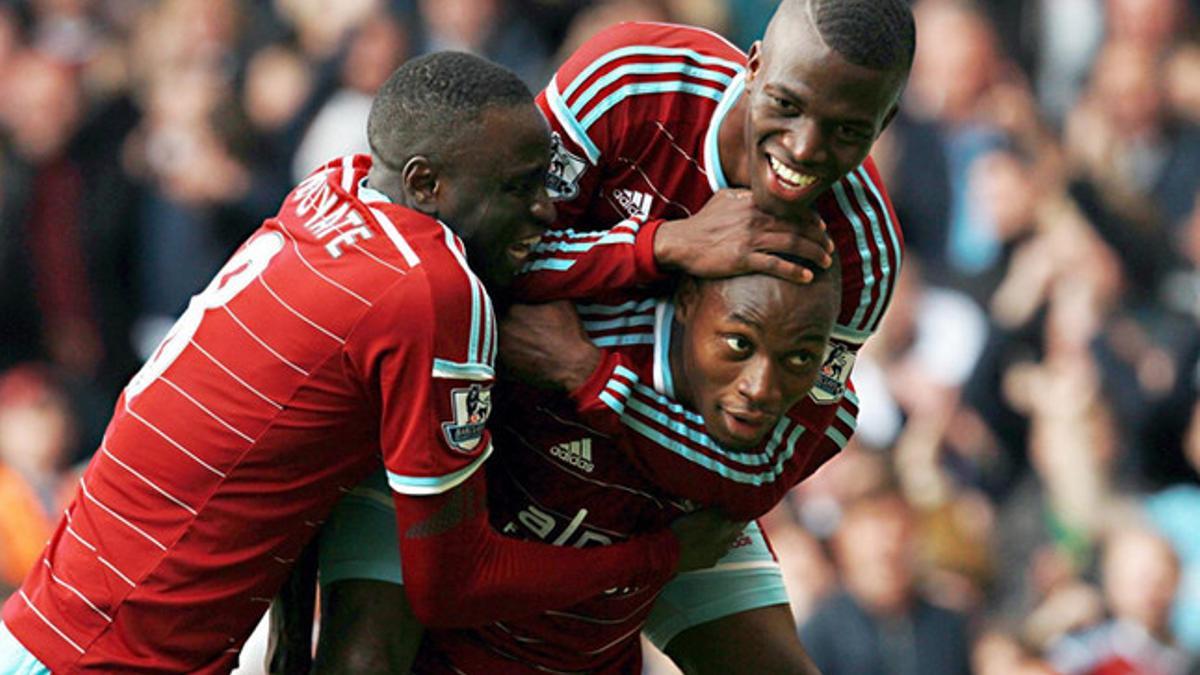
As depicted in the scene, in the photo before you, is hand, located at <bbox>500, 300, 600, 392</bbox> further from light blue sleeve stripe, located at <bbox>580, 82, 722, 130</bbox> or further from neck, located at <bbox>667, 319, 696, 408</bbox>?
light blue sleeve stripe, located at <bbox>580, 82, 722, 130</bbox>

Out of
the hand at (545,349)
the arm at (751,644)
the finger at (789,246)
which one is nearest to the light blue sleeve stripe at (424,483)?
the hand at (545,349)

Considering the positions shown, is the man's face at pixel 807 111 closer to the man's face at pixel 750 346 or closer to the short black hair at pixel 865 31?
the short black hair at pixel 865 31

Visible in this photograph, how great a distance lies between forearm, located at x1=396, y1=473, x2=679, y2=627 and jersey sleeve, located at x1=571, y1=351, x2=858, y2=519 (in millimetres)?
190

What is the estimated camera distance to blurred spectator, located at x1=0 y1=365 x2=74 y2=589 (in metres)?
7.21

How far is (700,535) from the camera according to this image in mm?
3881

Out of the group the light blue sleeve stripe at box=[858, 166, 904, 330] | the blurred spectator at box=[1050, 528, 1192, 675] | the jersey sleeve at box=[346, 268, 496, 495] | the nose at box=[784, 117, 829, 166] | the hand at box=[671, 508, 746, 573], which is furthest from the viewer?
the blurred spectator at box=[1050, 528, 1192, 675]

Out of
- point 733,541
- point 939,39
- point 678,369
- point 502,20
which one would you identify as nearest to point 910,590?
point 939,39

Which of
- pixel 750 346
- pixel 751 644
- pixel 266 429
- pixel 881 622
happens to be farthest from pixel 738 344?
pixel 881 622

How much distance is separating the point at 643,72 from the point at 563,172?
0.24 metres

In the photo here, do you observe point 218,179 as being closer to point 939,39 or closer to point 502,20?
point 502,20

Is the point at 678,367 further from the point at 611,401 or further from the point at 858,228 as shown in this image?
the point at 858,228

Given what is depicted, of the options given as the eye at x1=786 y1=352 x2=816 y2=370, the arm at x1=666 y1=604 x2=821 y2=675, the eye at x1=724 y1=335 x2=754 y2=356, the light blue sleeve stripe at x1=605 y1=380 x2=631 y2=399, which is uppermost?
the eye at x1=724 y1=335 x2=754 y2=356

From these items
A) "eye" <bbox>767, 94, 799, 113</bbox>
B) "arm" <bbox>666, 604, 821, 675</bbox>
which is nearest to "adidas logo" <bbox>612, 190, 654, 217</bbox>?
"eye" <bbox>767, 94, 799, 113</bbox>

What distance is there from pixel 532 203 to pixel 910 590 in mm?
3968
